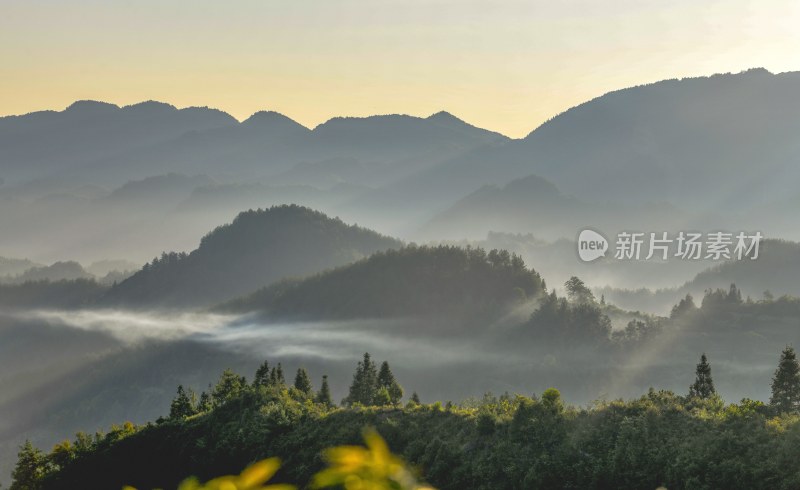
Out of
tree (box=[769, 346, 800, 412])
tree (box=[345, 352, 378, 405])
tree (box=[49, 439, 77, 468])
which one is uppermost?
tree (box=[769, 346, 800, 412])

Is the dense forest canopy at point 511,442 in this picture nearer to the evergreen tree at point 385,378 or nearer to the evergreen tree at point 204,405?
the evergreen tree at point 204,405

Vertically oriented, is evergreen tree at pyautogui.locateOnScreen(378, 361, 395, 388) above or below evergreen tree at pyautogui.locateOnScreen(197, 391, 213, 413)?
below

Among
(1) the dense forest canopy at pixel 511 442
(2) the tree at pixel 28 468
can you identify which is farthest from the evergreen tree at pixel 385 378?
(1) the dense forest canopy at pixel 511 442

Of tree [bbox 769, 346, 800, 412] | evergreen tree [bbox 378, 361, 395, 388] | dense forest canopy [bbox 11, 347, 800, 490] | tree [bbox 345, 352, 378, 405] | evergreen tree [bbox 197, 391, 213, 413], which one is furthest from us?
evergreen tree [bbox 378, 361, 395, 388]

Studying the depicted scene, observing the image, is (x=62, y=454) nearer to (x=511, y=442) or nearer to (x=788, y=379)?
(x=511, y=442)

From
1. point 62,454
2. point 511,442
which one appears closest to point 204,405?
point 62,454

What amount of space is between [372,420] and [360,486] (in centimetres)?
3506

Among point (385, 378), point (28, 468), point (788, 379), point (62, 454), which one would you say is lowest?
point (28, 468)

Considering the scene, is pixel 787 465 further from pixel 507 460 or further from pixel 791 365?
pixel 791 365

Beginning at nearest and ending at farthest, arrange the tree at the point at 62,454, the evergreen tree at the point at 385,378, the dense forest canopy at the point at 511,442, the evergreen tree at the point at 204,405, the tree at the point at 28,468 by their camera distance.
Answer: the dense forest canopy at the point at 511,442, the tree at the point at 62,454, the tree at the point at 28,468, the evergreen tree at the point at 204,405, the evergreen tree at the point at 385,378

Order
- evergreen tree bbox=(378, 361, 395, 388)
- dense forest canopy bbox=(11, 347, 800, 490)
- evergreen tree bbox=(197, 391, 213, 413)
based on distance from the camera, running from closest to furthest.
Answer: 1. dense forest canopy bbox=(11, 347, 800, 490)
2. evergreen tree bbox=(197, 391, 213, 413)
3. evergreen tree bbox=(378, 361, 395, 388)

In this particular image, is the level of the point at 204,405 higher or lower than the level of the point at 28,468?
higher

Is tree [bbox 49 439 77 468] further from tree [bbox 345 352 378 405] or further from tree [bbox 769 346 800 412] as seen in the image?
tree [bbox 769 346 800 412]

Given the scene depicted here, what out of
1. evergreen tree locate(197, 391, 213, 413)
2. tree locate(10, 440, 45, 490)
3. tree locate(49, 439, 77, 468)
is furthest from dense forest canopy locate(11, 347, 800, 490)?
evergreen tree locate(197, 391, 213, 413)
